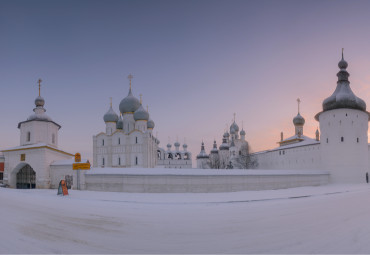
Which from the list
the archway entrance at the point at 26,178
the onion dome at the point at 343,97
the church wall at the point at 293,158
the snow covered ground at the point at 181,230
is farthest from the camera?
the church wall at the point at 293,158

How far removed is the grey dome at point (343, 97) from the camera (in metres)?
27.4

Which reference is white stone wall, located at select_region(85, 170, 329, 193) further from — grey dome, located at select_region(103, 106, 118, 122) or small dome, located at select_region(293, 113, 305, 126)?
small dome, located at select_region(293, 113, 305, 126)

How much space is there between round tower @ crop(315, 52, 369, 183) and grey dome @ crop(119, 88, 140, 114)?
2870cm

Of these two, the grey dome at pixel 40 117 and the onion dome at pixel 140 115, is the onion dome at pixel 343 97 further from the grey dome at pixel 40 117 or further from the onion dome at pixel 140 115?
the grey dome at pixel 40 117

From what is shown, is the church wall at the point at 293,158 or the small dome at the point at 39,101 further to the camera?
the church wall at the point at 293,158

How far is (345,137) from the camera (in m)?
26.8

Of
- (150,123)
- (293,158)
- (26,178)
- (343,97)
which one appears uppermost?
(343,97)

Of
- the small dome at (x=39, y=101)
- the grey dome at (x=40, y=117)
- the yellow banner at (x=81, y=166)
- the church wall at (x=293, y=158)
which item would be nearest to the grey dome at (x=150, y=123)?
the church wall at (x=293, y=158)

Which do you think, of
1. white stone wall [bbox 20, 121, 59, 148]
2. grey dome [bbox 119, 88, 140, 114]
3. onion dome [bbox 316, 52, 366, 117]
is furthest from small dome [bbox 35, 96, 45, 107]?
onion dome [bbox 316, 52, 366, 117]

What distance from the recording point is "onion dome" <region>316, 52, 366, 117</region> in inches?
1077

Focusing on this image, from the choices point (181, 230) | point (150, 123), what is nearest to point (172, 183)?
point (181, 230)

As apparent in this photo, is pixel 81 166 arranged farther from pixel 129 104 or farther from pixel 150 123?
pixel 150 123

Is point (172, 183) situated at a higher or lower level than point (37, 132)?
lower

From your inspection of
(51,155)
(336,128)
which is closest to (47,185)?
(51,155)
